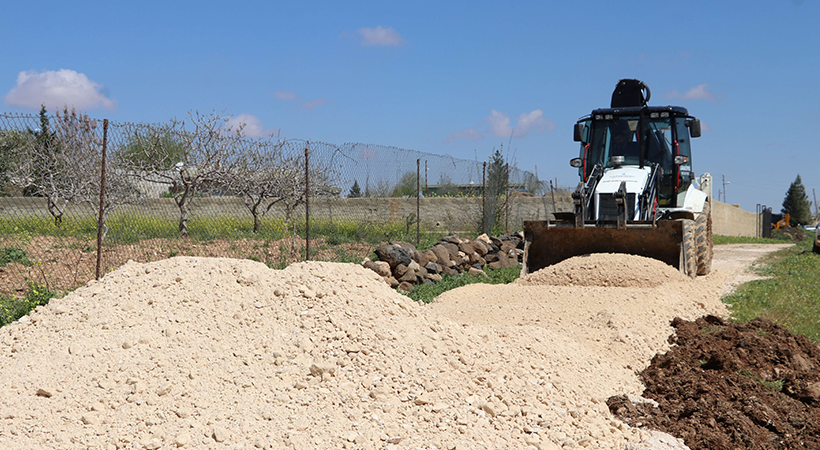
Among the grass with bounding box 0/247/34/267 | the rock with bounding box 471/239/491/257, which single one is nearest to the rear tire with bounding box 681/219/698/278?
the rock with bounding box 471/239/491/257

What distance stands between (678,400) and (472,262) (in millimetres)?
7407

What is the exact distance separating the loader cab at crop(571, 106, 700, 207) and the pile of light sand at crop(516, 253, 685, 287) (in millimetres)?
2056

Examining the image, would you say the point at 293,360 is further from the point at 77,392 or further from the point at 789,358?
the point at 789,358

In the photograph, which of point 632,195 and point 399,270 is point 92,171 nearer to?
point 399,270

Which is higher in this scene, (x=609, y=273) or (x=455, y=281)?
(x=609, y=273)

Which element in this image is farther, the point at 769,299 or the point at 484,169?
the point at 484,169

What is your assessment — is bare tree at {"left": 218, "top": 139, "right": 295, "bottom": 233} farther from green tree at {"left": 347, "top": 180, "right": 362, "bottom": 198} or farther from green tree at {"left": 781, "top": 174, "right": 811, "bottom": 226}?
green tree at {"left": 781, "top": 174, "right": 811, "bottom": 226}

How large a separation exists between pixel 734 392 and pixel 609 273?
4.13 meters

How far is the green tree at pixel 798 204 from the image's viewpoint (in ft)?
159

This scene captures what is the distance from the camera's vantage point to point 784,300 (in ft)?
27.1

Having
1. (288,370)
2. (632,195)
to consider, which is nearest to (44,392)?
(288,370)

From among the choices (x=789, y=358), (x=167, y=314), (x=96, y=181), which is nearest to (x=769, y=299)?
(x=789, y=358)

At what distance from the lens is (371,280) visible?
5.76 m

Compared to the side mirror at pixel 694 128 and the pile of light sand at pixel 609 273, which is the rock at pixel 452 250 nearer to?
the pile of light sand at pixel 609 273
